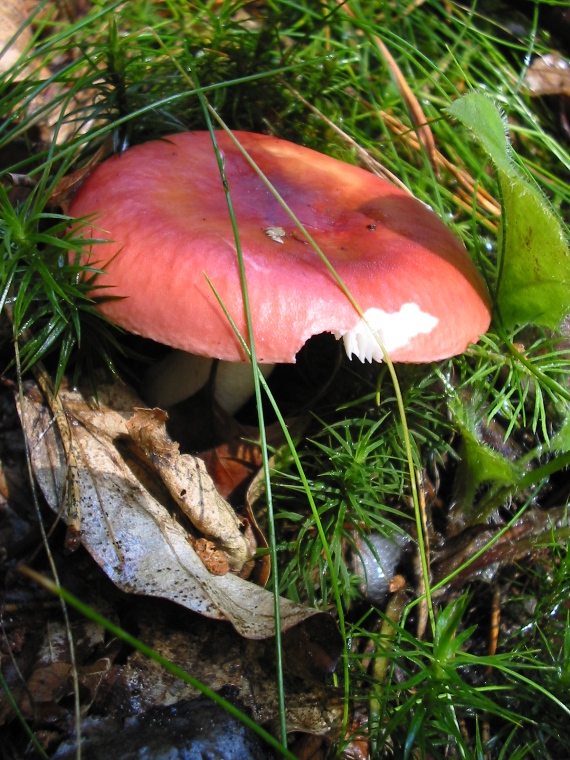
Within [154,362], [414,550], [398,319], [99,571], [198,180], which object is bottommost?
[414,550]

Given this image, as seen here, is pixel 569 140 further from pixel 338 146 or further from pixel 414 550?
pixel 414 550

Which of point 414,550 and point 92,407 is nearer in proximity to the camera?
point 92,407

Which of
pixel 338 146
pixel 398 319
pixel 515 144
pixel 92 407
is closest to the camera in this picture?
pixel 398 319

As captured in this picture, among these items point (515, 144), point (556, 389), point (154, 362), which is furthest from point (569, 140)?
point (154, 362)

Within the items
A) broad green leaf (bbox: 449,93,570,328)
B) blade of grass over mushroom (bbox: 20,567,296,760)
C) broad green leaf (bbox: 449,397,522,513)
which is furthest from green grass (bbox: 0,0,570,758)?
blade of grass over mushroom (bbox: 20,567,296,760)

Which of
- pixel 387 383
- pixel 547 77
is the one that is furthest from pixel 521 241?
pixel 547 77

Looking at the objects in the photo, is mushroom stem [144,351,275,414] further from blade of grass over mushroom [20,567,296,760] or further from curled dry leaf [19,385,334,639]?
blade of grass over mushroom [20,567,296,760]

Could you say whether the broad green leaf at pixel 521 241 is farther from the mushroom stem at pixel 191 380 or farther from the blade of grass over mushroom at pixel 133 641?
the blade of grass over mushroom at pixel 133 641
